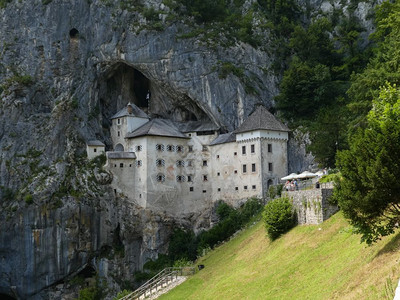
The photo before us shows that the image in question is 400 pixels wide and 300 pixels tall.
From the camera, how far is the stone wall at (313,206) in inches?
1507

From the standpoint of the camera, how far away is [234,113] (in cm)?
6631

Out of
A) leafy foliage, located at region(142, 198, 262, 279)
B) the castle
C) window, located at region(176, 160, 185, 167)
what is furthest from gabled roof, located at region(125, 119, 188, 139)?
leafy foliage, located at region(142, 198, 262, 279)

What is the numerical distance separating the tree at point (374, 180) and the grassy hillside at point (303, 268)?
1117mm

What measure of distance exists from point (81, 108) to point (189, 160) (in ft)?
50.1

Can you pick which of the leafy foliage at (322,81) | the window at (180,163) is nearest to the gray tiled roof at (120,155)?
the window at (180,163)

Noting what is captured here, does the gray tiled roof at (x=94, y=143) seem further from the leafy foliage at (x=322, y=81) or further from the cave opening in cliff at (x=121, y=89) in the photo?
the leafy foliage at (x=322, y=81)

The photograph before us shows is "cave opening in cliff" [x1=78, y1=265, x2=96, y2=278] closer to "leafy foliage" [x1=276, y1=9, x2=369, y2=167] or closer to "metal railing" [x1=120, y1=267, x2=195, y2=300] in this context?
"metal railing" [x1=120, y1=267, x2=195, y2=300]

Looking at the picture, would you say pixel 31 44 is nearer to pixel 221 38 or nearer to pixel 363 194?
pixel 221 38

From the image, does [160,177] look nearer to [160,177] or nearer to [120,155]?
[160,177]

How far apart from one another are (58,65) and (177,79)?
15.8 meters

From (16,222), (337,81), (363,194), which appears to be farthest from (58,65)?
(363,194)

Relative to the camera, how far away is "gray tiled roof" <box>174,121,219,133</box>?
66.9m

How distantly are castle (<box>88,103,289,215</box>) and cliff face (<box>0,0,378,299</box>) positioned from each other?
1.86 meters

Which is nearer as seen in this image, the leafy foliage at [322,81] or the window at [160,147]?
the leafy foliage at [322,81]
